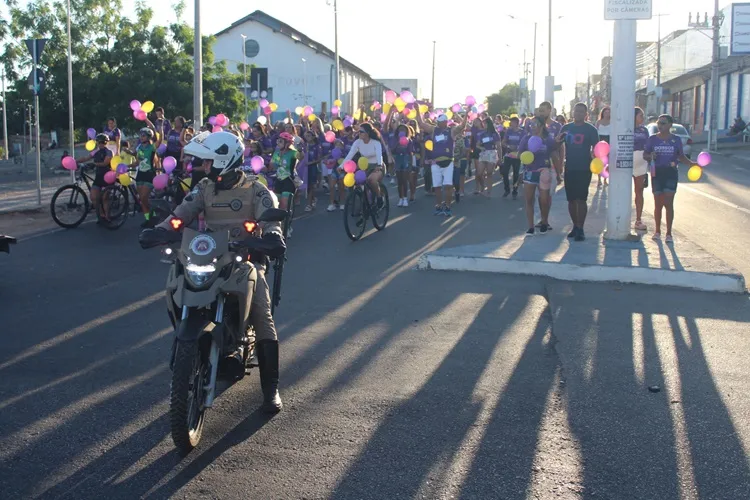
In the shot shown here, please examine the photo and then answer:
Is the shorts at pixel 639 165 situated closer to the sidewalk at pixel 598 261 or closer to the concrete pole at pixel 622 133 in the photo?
the sidewalk at pixel 598 261

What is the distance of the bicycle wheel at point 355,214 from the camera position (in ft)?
41.7

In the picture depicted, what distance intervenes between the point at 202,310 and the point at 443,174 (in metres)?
11.3

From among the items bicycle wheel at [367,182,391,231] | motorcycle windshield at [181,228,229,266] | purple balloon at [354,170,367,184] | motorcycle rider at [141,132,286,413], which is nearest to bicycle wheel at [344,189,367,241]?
purple balloon at [354,170,367,184]

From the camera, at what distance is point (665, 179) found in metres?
11.6

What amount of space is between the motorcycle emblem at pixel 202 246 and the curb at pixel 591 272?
575cm

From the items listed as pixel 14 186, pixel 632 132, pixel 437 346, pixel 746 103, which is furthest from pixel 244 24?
pixel 437 346

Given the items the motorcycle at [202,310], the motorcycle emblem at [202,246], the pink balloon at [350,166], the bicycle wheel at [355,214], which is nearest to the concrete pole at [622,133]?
the bicycle wheel at [355,214]

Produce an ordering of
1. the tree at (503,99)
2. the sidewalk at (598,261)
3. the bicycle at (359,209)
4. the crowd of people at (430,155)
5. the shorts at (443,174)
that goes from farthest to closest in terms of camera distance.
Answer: the tree at (503,99), the shorts at (443,174), the bicycle at (359,209), the crowd of people at (430,155), the sidewalk at (598,261)

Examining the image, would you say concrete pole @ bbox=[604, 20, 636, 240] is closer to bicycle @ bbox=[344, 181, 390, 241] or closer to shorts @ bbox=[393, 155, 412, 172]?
bicycle @ bbox=[344, 181, 390, 241]

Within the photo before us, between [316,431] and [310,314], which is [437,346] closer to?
[310,314]

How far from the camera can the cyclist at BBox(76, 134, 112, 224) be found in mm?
13820

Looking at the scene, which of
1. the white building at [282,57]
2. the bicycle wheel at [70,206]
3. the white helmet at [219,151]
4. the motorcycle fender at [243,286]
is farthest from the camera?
the white building at [282,57]

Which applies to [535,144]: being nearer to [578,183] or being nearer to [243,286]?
[578,183]

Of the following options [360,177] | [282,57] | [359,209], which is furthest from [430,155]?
[282,57]
